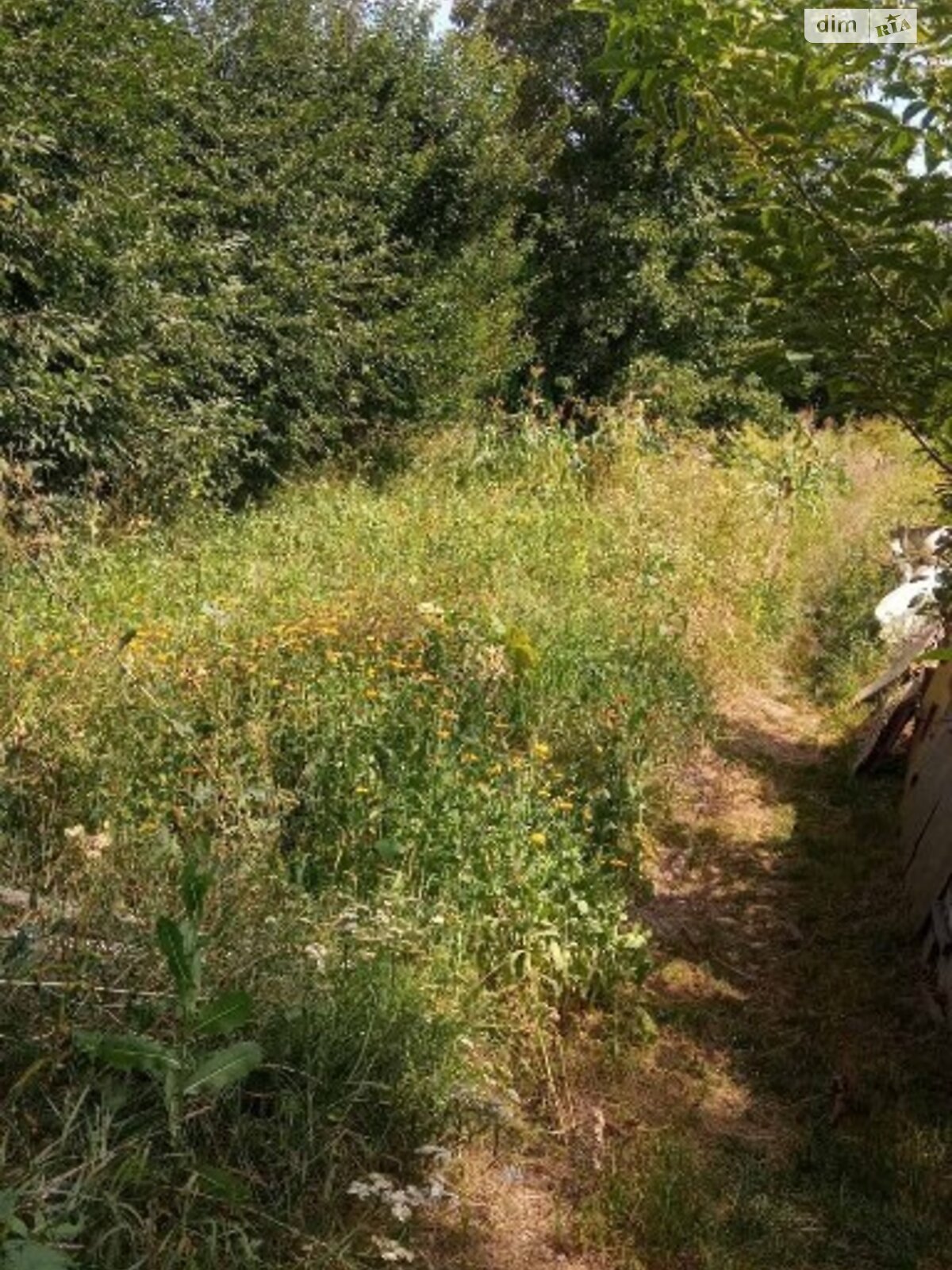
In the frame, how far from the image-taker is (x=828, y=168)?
8.38 ft

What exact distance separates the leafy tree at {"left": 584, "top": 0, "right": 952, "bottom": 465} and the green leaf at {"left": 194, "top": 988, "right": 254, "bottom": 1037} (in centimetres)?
180

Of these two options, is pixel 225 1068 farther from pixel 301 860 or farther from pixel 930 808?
pixel 930 808

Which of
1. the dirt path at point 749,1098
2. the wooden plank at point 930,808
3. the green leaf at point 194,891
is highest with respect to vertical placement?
the wooden plank at point 930,808

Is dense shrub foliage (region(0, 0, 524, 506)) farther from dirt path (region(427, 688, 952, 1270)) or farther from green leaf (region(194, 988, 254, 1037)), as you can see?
green leaf (region(194, 988, 254, 1037))

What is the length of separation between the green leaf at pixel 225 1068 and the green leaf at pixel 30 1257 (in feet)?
1.56

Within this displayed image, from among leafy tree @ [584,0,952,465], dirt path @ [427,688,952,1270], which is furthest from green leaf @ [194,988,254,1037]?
leafy tree @ [584,0,952,465]

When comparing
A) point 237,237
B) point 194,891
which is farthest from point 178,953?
point 237,237

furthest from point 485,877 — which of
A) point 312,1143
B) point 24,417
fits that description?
point 24,417

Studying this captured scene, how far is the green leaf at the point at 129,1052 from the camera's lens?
2283mm

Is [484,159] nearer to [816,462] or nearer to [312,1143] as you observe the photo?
[816,462]

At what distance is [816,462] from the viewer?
1243cm

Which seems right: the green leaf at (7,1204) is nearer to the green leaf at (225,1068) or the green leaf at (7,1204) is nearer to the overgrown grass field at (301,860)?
the overgrown grass field at (301,860)

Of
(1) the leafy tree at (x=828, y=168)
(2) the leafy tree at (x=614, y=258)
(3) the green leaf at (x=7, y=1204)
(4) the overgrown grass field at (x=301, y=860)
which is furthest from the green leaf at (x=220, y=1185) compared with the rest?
(2) the leafy tree at (x=614, y=258)

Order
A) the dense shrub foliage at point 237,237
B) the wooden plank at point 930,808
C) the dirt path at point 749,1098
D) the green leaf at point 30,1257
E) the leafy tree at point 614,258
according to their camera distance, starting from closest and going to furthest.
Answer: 1. the green leaf at point 30,1257
2. the dirt path at point 749,1098
3. the wooden plank at point 930,808
4. the dense shrub foliage at point 237,237
5. the leafy tree at point 614,258
